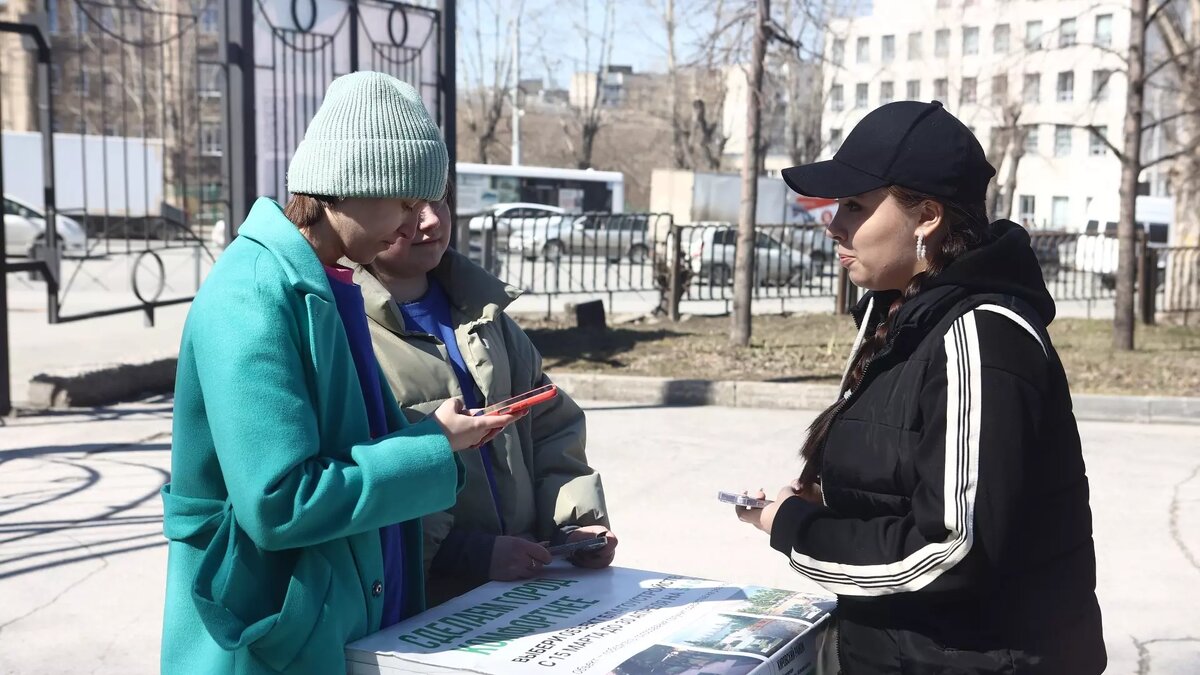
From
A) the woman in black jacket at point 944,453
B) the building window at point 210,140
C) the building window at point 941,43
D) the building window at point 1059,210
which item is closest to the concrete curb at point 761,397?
the woman in black jacket at point 944,453

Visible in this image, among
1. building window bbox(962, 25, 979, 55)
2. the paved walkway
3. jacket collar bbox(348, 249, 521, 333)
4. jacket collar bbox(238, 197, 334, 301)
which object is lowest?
the paved walkway

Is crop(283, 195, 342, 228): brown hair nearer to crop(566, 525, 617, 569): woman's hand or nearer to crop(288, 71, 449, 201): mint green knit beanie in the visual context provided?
crop(288, 71, 449, 201): mint green knit beanie

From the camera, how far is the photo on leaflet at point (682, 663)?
1884 mm

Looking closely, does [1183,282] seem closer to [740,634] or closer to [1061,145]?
[740,634]

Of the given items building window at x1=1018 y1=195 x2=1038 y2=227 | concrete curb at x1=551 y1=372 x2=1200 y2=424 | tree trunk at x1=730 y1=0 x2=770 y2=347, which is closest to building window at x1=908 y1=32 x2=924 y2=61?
building window at x1=1018 y1=195 x2=1038 y2=227

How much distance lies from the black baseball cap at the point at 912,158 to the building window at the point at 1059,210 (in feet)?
244

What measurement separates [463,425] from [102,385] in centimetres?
809

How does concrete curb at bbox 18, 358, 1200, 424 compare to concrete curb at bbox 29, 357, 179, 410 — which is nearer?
concrete curb at bbox 29, 357, 179, 410

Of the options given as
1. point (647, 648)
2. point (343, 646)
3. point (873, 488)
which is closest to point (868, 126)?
point (873, 488)

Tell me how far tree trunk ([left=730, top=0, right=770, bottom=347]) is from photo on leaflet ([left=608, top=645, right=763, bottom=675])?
10.0 m

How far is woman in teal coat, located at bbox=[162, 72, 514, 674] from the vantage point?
187cm

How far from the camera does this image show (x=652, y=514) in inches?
255

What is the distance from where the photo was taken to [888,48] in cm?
7719

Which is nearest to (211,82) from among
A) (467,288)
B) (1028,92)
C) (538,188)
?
(538,188)
